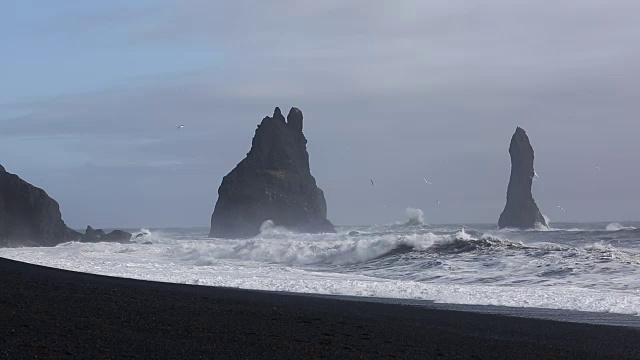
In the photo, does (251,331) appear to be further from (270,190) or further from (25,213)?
(270,190)

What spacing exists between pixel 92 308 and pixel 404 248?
2440cm

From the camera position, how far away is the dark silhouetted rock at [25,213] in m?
55.5

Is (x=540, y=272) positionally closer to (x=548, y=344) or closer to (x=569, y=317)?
(x=569, y=317)

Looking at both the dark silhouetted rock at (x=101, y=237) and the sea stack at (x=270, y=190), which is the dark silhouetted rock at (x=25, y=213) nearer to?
the dark silhouetted rock at (x=101, y=237)

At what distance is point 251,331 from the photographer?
1095 centimetres

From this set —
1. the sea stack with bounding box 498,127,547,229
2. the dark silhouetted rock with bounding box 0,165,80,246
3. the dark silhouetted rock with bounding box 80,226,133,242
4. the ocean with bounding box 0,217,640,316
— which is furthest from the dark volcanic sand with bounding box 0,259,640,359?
the sea stack with bounding box 498,127,547,229

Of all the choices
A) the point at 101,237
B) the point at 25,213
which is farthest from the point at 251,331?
the point at 101,237

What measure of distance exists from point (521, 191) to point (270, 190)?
28.4 m

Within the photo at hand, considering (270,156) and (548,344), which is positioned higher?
(270,156)

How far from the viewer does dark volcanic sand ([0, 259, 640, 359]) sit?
30.3ft

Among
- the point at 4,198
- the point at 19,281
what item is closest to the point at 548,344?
the point at 19,281

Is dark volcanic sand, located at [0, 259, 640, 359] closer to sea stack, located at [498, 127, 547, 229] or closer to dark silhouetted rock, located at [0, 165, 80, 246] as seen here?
dark silhouetted rock, located at [0, 165, 80, 246]

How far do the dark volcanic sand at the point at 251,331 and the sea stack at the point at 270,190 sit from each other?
7491 centimetres

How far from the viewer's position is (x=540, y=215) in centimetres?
9338
